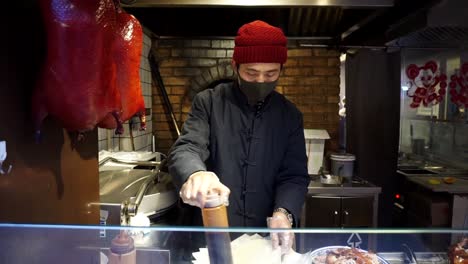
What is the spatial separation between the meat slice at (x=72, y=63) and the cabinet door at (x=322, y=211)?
245 cm

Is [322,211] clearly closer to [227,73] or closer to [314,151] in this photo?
[314,151]

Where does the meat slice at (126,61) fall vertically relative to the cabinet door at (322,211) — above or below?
above

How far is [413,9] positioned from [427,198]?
1572 millimetres

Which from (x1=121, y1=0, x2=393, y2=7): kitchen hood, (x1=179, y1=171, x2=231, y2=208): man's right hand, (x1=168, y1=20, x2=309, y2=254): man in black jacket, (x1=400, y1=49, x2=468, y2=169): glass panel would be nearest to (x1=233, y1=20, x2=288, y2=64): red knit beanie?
(x1=168, y1=20, x2=309, y2=254): man in black jacket

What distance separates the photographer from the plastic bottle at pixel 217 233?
65cm

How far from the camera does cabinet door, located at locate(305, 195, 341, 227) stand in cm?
300

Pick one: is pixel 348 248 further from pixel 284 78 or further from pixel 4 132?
pixel 284 78

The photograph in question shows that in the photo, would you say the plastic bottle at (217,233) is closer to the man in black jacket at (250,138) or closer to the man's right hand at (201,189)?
the man's right hand at (201,189)

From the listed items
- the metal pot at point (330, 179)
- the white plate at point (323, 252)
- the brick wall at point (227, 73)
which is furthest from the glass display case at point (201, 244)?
the brick wall at point (227, 73)

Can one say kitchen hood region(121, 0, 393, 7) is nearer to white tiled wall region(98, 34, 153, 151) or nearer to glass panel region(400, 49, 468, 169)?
white tiled wall region(98, 34, 153, 151)

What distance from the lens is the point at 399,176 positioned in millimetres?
3703

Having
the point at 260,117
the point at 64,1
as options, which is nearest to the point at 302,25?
the point at 260,117

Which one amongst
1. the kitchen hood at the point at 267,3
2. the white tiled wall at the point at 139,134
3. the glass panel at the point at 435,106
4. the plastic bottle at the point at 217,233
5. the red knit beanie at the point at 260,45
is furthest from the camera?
the glass panel at the point at 435,106

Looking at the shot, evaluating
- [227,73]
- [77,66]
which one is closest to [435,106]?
[227,73]
